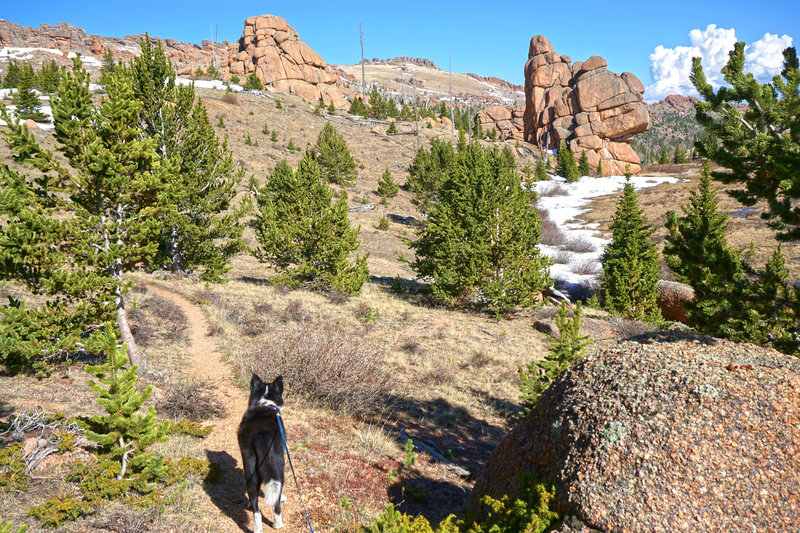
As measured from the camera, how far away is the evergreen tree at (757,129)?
14.6 ft

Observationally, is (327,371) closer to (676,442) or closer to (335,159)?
(676,442)

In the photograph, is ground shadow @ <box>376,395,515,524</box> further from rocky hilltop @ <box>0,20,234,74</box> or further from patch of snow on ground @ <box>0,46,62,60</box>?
patch of snow on ground @ <box>0,46,62,60</box>

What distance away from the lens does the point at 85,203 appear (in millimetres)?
7445

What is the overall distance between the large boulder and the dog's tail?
7.28 ft

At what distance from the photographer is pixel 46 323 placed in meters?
6.78

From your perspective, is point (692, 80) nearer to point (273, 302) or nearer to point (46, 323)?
point (46, 323)

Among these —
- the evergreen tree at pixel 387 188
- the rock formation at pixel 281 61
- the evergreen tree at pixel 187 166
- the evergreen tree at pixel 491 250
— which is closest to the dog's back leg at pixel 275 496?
the evergreen tree at pixel 491 250

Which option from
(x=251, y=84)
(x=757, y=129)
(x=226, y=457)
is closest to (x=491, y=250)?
(x=757, y=129)

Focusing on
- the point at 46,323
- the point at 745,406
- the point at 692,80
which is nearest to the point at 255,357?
the point at 46,323

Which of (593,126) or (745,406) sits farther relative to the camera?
(593,126)

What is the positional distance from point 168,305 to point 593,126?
263 feet

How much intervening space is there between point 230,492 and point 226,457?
989 millimetres

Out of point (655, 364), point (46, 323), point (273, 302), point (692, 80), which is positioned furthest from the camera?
point (273, 302)

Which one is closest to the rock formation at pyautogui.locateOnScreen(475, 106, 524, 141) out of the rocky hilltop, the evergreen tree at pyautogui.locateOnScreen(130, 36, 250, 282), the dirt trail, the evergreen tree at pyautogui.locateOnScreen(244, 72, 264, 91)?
the evergreen tree at pyautogui.locateOnScreen(244, 72, 264, 91)
